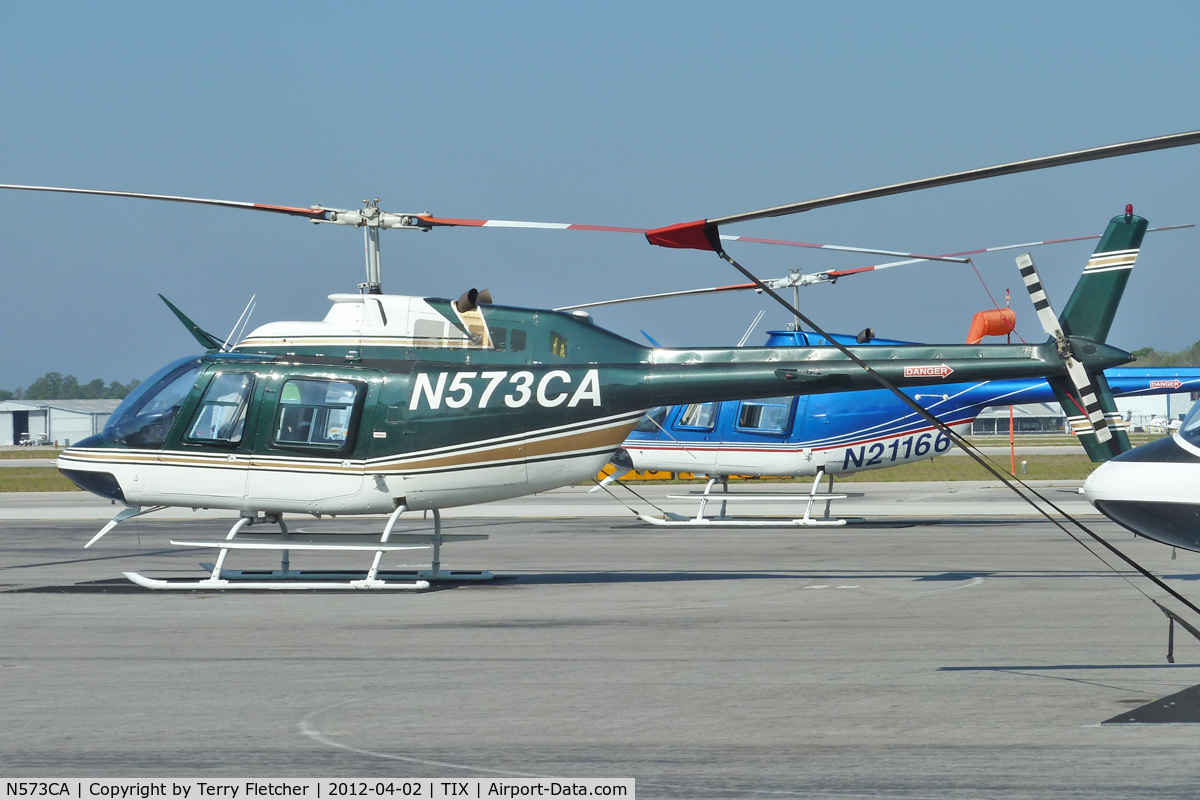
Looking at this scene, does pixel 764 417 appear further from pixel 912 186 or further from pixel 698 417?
pixel 912 186

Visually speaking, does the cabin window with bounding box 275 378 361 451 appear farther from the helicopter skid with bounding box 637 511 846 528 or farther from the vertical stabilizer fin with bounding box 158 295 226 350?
the helicopter skid with bounding box 637 511 846 528

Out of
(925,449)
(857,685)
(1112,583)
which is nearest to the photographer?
(857,685)

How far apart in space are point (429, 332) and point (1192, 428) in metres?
8.22

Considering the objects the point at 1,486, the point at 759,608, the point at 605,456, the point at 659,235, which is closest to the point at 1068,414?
the point at 759,608

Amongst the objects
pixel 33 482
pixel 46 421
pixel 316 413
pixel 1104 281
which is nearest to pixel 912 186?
pixel 1104 281

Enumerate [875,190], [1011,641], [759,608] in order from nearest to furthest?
1. [875,190]
2. [1011,641]
3. [759,608]

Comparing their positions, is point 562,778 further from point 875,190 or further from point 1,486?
point 1,486

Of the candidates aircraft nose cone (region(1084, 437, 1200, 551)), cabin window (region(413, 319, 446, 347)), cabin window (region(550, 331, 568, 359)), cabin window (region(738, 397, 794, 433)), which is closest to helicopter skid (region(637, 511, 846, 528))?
cabin window (region(738, 397, 794, 433))

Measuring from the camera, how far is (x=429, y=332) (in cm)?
1315

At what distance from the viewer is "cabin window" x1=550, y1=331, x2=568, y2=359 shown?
516 inches

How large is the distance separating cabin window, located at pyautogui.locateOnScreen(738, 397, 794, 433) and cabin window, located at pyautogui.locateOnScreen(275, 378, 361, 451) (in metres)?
10.6

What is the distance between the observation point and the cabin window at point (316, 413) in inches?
499

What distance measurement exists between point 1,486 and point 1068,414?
37.2 metres

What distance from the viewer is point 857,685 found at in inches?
291
